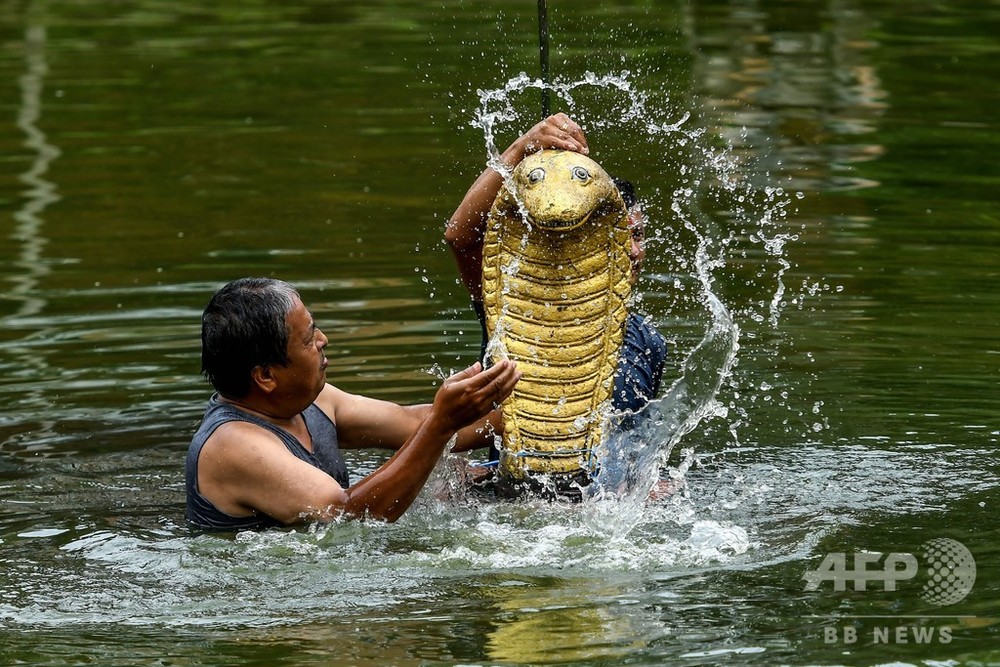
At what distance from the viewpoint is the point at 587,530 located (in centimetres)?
549

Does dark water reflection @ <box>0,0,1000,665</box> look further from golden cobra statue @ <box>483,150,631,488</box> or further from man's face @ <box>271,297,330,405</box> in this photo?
man's face @ <box>271,297,330,405</box>

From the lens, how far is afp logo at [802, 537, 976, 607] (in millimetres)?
4996

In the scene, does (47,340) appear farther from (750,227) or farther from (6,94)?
(6,94)

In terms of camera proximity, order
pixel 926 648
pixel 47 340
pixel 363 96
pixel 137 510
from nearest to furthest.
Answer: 1. pixel 926 648
2. pixel 137 510
3. pixel 47 340
4. pixel 363 96

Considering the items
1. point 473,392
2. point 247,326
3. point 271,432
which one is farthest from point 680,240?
point 473,392

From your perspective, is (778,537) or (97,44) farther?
(97,44)

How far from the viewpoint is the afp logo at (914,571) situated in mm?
4996

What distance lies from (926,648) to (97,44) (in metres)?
16.0

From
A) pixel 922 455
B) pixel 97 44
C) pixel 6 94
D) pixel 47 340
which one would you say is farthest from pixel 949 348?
pixel 97 44

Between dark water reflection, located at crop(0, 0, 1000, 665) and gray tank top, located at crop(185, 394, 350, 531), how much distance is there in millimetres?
74

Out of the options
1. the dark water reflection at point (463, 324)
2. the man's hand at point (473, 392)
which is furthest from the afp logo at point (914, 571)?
the man's hand at point (473, 392)

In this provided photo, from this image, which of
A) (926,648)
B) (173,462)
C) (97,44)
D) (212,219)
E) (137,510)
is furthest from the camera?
(97,44)

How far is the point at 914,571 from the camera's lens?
5.15 m

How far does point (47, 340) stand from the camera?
860 centimetres
